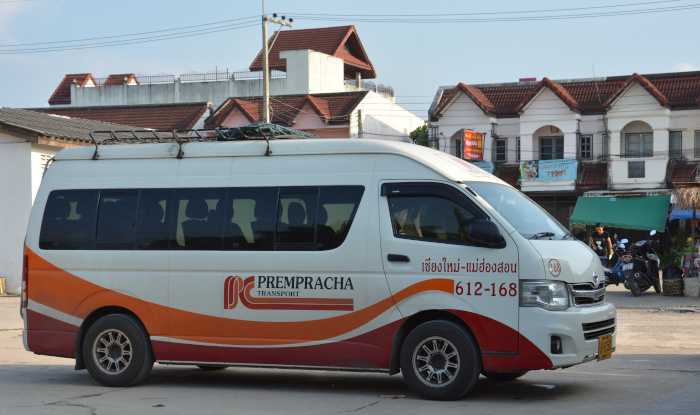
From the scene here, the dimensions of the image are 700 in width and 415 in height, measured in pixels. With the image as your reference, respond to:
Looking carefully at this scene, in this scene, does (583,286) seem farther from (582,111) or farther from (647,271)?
(582,111)

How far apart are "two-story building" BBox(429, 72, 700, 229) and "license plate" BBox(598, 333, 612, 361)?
34323mm

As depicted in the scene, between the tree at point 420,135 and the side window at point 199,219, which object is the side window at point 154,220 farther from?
the tree at point 420,135

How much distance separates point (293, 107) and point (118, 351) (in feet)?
135

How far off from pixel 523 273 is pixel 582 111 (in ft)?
128

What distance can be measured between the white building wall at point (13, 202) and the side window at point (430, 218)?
18.0 meters

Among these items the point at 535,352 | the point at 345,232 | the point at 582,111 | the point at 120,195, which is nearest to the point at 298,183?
the point at 345,232

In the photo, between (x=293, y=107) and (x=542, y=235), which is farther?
(x=293, y=107)

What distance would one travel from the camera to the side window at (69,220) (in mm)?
10797

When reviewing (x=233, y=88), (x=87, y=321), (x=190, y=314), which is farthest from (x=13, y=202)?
(x=233, y=88)

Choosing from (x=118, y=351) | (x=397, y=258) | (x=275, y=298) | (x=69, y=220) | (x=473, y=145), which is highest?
(x=473, y=145)

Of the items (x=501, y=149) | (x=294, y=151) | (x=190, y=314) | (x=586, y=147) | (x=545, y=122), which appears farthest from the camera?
(x=501, y=149)

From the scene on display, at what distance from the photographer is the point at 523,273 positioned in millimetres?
8914

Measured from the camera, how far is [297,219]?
990 cm

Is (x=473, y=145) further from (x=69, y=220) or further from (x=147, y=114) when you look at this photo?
(x=69, y=220)
